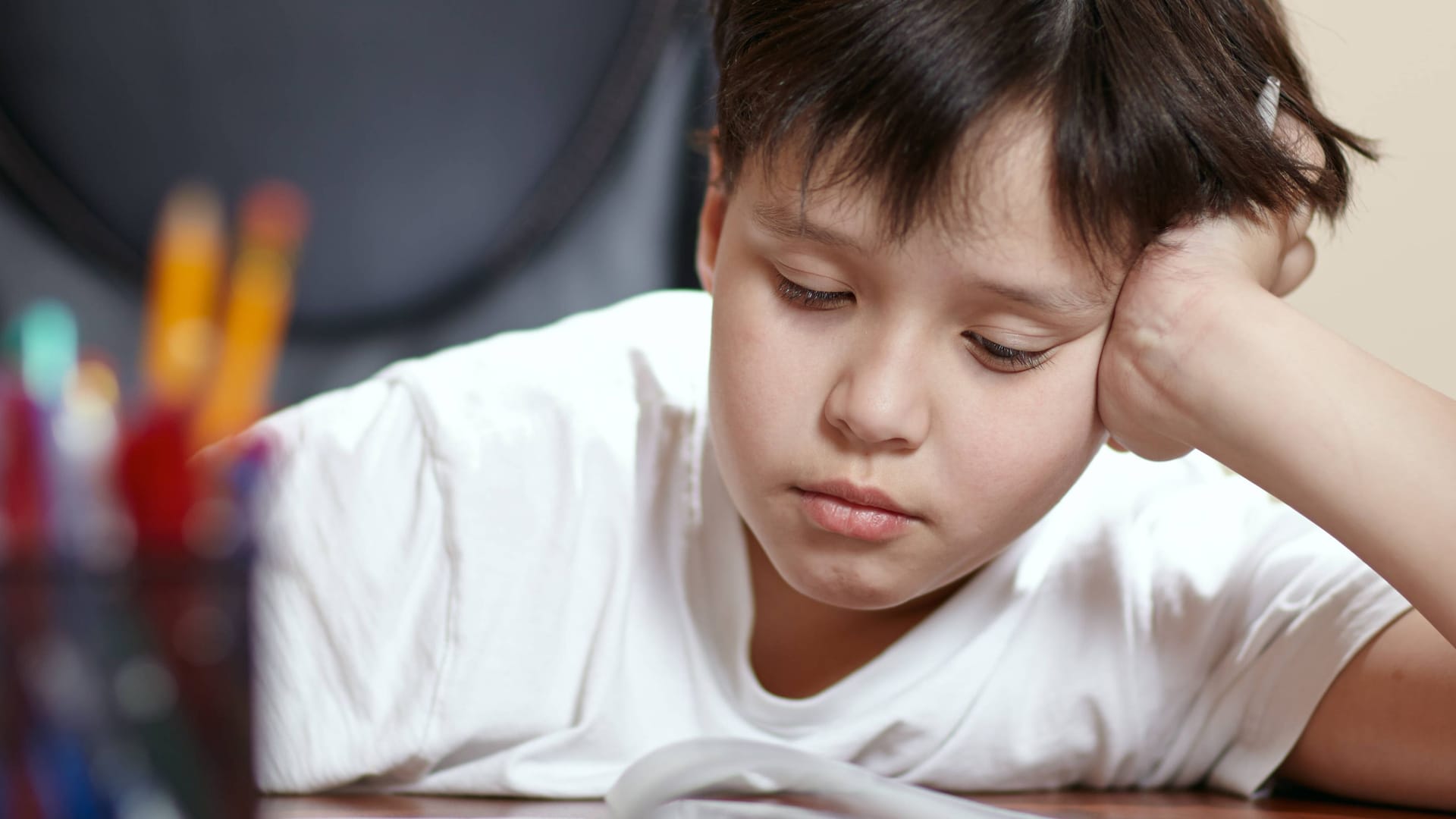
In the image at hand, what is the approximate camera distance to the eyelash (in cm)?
53

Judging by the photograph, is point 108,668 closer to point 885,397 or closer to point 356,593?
point 885,397

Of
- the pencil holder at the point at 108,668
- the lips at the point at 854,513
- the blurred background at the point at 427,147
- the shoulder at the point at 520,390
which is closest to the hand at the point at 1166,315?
the lips at the point at 854,513

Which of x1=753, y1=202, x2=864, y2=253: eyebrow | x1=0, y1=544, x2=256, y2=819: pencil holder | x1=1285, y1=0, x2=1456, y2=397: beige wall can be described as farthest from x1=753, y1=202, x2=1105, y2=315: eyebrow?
x1=1285, y1=0, x2=1456, y2=397: beige wall

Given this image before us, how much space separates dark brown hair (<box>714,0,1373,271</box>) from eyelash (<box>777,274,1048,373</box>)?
43 millimetres

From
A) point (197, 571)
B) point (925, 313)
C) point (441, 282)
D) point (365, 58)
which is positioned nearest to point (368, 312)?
point (441, 282)

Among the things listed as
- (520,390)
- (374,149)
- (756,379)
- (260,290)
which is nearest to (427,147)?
(374,149)

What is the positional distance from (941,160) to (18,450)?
14.0 inches

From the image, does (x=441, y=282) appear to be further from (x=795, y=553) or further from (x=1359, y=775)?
(x=1359, y=775)

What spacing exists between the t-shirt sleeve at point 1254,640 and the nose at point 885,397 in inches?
9.7

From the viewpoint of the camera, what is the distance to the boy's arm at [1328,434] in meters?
0.52

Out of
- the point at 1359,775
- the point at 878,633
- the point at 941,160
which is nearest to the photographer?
the point at 941,160

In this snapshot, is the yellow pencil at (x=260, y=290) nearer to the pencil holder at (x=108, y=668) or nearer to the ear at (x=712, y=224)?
the ear at (x=712, y=224)

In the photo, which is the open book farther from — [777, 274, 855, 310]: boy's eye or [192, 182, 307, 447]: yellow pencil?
[192, 182, 307, 447]: yellow pencil

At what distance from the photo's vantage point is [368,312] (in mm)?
1025
